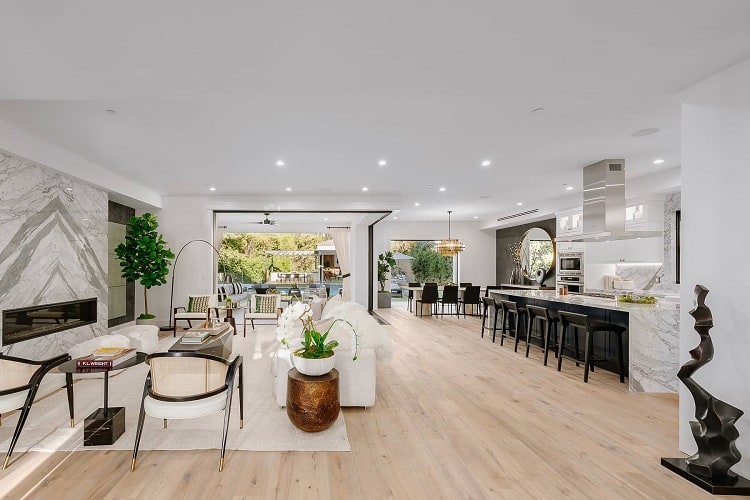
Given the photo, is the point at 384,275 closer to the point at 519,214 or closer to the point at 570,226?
the point at 519,214

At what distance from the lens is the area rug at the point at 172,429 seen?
291 cm

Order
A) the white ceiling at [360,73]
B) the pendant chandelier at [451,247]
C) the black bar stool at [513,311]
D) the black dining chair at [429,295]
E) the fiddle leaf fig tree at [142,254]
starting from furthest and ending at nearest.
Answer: the pendant chandelier at [451,247]
the black dining chair at [429,295]
the fiddle leaf fig tree at [142,254]
the black bar stool at [513,311]
the white ceiling at [360,73]

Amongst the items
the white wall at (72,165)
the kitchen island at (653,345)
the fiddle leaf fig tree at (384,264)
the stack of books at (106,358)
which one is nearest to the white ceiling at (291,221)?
the fiddle leaf fig tree at (384,264)

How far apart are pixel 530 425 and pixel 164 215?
24.9ft

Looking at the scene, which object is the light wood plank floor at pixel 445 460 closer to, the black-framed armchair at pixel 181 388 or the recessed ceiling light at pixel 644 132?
the black-framed armchair at pixel 181 388

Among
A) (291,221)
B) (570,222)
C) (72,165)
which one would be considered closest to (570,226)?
(570,222)

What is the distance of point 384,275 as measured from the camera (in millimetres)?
11984

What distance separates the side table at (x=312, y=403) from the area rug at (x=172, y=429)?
11 cm

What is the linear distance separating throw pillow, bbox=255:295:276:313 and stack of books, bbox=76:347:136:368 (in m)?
4.41

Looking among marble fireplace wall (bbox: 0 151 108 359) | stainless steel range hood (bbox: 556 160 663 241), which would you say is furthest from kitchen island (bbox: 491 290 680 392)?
marble fireplace wall (bbox: 0 151 108 359)

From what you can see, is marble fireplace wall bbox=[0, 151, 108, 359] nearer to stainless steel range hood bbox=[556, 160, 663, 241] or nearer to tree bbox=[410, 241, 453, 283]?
stainless steel range hood bbox=[556, 160, 663, 241]

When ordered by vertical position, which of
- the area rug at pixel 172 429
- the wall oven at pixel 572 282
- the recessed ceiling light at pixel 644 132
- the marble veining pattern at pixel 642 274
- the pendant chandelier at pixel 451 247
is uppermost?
the recessed ceiling light at pixel 644 132

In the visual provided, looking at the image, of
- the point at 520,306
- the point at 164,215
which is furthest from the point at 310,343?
the point at 164,215

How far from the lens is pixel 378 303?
38.0ft
